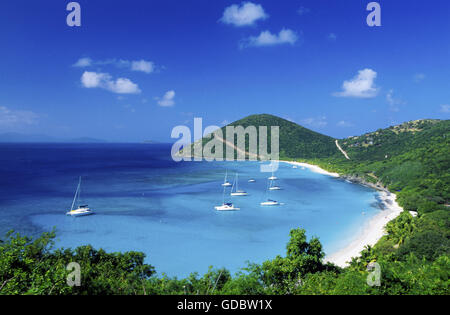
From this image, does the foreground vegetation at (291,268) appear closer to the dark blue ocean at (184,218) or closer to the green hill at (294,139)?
the dark blue ocean at (184,218)

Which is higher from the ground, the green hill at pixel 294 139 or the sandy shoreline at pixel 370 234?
the green hill at pixel 294 139

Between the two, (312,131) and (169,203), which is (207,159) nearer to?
(312,131)

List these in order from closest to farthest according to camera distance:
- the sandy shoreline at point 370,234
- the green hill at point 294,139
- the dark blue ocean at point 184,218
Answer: the sandy shoreline at point 370,234
the dark blue ocean at point 184,218
the green hill at point 294,139

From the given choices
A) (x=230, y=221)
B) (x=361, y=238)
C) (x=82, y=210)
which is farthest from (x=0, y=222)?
(x=361, y=238)

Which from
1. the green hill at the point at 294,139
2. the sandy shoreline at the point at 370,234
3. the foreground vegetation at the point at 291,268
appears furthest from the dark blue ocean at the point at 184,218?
the green hill at the point at 294,139

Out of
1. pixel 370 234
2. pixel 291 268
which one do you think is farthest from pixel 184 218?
pixel 291 268

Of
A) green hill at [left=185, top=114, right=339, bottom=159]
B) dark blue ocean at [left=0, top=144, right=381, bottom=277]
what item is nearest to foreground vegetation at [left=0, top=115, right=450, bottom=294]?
dark blue ocean at [left=0, top=144, right=381, bottom=277]

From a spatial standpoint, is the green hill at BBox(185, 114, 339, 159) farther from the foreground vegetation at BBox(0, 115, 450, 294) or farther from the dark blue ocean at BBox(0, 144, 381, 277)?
the foreground vegetation at BBox(0, 115, 450, 294)

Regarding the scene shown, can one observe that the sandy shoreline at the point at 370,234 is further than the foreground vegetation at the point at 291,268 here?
Yes

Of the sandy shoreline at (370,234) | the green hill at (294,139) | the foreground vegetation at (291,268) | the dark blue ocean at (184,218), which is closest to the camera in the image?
the foreground vegetation at (291,268)
